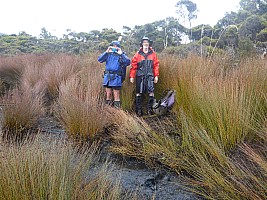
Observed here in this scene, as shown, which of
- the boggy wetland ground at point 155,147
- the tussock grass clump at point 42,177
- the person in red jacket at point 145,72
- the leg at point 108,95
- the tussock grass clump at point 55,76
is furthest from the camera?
the tussock grass clump at point 55,76

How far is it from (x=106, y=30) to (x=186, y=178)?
22859 mm

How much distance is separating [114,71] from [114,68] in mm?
62

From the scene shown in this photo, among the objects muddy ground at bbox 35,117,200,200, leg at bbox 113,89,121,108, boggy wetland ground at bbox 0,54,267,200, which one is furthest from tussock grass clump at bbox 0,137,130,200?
leg at bbox 113,89,121,108

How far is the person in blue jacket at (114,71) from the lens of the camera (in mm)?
5203

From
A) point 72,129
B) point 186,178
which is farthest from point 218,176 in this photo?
point 72,129

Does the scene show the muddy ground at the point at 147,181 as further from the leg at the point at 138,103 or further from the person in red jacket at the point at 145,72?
the person in red jacket at the point at 145,72

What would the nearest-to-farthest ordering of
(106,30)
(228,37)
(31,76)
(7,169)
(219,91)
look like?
(7,169) < (219,91) < (31,76) < (228,37) < (106,30)

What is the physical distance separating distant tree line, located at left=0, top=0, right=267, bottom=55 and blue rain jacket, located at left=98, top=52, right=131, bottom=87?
1333 millimetres

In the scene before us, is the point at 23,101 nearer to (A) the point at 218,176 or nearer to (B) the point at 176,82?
(B) the point at 176,82

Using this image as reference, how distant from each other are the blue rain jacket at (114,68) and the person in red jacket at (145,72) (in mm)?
228

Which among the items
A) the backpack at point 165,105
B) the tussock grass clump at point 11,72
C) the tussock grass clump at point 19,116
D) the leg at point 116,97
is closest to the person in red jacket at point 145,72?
the backpack at point 165,105

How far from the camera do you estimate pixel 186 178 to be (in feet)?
9.16

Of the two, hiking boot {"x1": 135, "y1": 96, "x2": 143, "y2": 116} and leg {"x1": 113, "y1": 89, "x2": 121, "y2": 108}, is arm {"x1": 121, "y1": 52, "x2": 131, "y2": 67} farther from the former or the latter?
hiking boot {"x1": 135, "y1": 96, "x2": 143, "y2": 116}

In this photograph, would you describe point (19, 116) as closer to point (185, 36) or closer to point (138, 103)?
point (138, 103)
